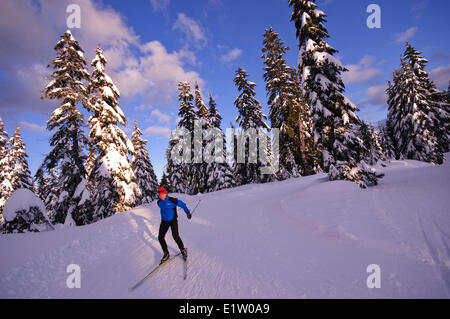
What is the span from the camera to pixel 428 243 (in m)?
3.99

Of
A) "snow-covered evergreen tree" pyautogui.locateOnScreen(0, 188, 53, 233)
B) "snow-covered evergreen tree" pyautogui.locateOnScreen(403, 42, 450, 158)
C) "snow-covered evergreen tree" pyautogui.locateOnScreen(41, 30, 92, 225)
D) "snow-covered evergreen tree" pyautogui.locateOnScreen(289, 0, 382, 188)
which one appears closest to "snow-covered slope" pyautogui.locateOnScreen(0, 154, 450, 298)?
"snow-covered evergreen tree" pyautogui.locateOnScreen(0, 188, 53, 233)

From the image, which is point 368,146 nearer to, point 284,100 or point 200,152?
point 284,100

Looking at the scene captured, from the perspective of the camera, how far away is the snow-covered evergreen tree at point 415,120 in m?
21.7

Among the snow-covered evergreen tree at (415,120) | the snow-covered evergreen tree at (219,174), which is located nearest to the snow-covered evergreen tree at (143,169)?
the snow-covered evergreen tree at (219,174)

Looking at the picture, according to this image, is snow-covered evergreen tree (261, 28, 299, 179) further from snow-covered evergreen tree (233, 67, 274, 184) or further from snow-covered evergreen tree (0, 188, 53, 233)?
snow-covered evergreen tree (0, 188, 53, 233)

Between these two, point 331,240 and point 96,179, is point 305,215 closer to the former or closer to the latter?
point 331,240

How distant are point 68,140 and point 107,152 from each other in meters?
2.55

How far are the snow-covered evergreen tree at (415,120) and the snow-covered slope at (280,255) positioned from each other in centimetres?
2080

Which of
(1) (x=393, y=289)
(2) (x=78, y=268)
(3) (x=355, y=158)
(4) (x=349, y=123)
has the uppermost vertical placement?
(4) (x=349, y=123)

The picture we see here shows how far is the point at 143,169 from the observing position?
28.7 m

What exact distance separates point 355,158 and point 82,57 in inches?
795

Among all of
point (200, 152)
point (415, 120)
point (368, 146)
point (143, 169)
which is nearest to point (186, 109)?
point (200, 152)

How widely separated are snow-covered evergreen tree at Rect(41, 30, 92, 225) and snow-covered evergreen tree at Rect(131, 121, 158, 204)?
13.3 metres
